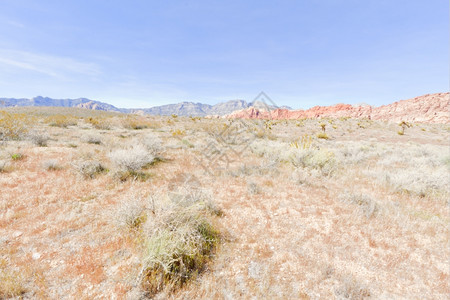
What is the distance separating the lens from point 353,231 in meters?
3.64

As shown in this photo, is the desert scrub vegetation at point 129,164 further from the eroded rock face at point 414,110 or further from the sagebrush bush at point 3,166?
the eroded rock face at point 414,110

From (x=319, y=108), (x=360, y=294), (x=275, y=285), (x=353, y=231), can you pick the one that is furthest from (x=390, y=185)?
(x=319, y=108)

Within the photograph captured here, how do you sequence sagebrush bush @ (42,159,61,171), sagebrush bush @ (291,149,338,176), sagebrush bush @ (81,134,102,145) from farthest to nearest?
sagebrush bush @ (81,134,102,145) → sagebrush bush @ (291,149,338,176) → sagebrush bush @ (42,159,61,171)

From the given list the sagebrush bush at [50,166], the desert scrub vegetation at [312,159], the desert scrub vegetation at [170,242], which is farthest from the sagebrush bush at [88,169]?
the desert scrub vegetation at [312,159]

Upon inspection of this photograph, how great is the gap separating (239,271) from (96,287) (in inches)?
78.2

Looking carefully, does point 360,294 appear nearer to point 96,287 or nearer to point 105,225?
point 96,287

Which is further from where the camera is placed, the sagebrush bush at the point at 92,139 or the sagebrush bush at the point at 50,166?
the sagebrush bush at the point at 92,139

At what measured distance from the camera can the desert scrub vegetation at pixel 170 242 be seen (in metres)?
2.42

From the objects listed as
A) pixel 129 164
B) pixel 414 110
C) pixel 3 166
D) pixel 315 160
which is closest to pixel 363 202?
pixel 315 160

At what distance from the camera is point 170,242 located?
2.62 meters

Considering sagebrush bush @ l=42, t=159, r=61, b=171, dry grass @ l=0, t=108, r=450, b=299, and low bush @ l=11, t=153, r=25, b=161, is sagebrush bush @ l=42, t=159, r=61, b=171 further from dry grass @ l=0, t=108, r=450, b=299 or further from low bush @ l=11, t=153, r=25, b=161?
low bush @ l=11, t=153, r=25, b=161

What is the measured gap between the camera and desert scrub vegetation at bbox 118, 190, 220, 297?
242 cm

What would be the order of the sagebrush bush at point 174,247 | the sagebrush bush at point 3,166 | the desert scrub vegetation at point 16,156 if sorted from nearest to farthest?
the sagebrush bush at point 174,247 < the sagebrush bush at point 3,166 < the desert scrub vegetation at point 16,156

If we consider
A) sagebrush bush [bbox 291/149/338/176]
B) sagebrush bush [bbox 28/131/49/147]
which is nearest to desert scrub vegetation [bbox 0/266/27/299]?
sagebrush bush [bbox 291/149/338/176]
